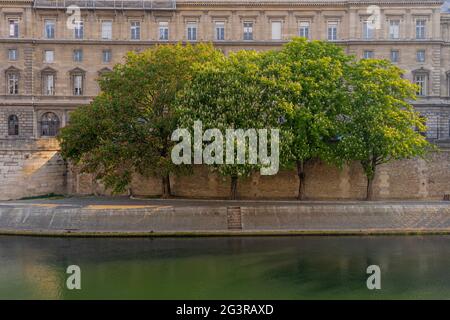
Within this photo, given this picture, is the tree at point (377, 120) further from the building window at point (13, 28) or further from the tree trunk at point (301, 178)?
the building window at point (13, 28)

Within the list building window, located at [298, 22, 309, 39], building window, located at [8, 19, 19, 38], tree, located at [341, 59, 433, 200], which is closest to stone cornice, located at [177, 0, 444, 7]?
building window, located at [298, 22, 309, 39]

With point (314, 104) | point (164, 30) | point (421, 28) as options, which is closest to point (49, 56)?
point (164, 30)

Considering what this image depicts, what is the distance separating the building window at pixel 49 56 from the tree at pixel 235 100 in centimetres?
2678

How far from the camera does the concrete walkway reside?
34.6 m

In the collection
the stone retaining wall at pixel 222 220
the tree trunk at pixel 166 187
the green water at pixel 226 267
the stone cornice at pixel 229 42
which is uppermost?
the stone cornice at pixel 229 42

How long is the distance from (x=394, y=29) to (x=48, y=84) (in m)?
33.4

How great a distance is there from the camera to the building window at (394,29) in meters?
57.9

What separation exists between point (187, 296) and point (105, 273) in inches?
195

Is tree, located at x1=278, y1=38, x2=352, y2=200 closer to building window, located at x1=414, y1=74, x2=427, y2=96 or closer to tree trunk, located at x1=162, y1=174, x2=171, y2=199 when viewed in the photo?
tree trunk, located at x1=162, y1=174, x2=171, y2=199

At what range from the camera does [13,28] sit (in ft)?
188

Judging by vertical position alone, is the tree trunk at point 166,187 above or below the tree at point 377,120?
below

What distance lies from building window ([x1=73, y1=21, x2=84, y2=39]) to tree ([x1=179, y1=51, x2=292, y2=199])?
85.7ft

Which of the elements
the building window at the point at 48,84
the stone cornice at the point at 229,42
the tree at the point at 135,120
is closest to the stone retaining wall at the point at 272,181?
the tree at the point at 135,120
